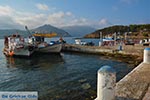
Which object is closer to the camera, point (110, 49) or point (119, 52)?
point (119, 52)

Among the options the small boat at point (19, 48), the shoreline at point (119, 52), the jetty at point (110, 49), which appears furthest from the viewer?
the small boat at point (19, 48)

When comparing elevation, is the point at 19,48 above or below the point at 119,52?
above

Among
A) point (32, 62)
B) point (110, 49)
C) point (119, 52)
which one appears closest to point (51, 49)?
point (32, 62)

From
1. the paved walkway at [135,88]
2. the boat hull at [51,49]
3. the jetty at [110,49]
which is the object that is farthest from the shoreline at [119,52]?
the paved walkway at [135,88]

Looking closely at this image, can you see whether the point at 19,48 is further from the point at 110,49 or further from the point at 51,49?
the point at 110,49

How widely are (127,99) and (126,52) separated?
22.9m

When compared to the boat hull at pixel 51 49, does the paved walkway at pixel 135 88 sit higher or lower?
lower

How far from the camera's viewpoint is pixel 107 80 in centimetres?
523

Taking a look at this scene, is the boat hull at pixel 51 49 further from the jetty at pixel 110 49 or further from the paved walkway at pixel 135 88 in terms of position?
the paved walkway at pixel 135 88

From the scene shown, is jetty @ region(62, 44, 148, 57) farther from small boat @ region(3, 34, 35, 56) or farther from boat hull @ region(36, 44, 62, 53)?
small boat @ region(3, 34, 35, 56)

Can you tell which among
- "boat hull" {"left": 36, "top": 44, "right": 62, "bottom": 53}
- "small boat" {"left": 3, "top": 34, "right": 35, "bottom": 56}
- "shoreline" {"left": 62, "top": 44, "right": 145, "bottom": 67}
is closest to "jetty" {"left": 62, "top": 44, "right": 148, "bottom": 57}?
"shoreline" {"left": 62, "top": 44, "right": 145, "bottom": 67}

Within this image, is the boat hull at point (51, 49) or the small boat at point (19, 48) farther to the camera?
the boat hull at point (51, 49)

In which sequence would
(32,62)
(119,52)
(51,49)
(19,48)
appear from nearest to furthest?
(32,62), (119,52), (19,48), (51,49)

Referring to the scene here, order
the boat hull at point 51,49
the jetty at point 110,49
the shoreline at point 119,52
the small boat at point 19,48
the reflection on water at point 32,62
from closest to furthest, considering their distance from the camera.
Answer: the reflection on water at point 32,62
the shoreline at point 119,52
the jetty at point 110,49
the small boat at point 19,48
the boat hull at point 51,49
